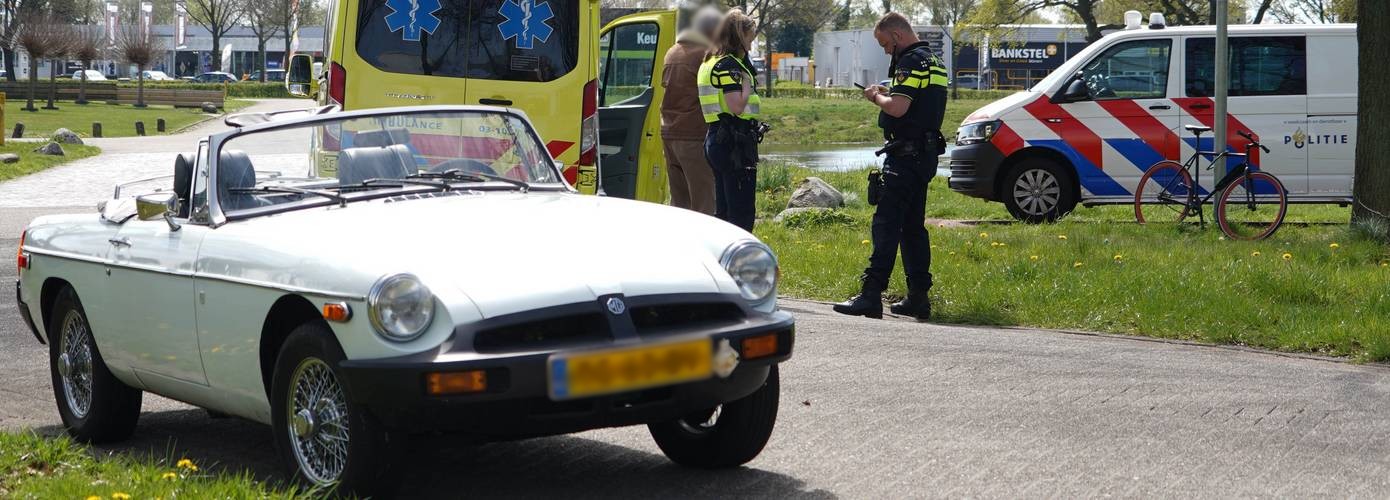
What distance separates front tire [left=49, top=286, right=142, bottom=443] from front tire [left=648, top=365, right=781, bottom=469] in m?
2.11

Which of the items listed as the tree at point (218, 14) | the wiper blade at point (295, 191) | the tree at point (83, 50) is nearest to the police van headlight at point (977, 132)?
the wiper blade at point (295, 191)

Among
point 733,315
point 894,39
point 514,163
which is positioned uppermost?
point 894,39

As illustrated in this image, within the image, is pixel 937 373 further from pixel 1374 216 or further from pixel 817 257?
pixel 1374 216

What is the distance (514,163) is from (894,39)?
3.46 meters

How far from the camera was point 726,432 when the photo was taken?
511 cm

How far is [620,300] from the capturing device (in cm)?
444

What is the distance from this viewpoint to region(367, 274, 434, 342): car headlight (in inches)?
170

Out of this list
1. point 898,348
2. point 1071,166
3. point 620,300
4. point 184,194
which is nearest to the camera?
point 620,300

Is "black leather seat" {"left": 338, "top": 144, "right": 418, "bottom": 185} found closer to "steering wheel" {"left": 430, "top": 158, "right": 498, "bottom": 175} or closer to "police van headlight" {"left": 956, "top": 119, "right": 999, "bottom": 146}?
"steering wheel" {"left": 430, "top": 158, "right": 498, "bottom": 175}

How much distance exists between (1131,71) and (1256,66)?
44.2 inches

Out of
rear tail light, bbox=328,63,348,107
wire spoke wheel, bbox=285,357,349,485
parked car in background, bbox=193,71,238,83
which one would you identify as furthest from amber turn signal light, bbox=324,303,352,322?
parked car in background, bbox=193,71,238,83

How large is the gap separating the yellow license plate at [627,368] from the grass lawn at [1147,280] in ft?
14.7

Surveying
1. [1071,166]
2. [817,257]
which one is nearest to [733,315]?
[817,257]

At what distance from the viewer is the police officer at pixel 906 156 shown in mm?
8609
